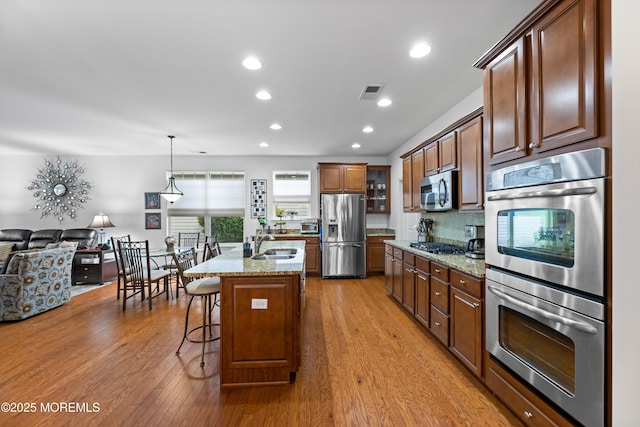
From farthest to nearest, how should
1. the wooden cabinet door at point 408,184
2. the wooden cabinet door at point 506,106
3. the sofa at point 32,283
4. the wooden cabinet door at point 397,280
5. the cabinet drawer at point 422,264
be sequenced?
the wooden cabinet door at point 408,184
the wooden cabinet door at point 397,280
the sofa at point 32,283
the cabinet drawer at point 422,264
the wooden cabinet door at point 506,106

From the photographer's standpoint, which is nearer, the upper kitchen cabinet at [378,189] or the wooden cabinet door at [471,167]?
the wooden cabinet door at [471,167]

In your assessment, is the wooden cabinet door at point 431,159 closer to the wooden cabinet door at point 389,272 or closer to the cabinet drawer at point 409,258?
the cabinet drawer at point 409,258

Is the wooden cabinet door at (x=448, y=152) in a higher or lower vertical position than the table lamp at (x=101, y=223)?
higher

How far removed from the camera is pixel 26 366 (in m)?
2.44

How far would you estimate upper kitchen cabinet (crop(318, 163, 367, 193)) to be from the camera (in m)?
5.89

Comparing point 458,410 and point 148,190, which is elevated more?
point 148,190

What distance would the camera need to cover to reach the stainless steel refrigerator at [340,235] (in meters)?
5.69

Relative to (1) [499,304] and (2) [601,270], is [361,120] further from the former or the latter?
(2) [601,270]

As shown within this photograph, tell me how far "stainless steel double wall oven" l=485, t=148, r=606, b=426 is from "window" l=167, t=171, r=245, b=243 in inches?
220

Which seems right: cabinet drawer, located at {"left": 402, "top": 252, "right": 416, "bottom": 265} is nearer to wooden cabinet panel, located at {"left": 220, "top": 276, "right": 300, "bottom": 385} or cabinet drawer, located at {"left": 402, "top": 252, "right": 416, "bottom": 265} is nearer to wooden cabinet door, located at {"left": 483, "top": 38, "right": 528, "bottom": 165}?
wooden cabinet door, located at {"left": 483, "top": 38, "right": 528, "bottom": 165}

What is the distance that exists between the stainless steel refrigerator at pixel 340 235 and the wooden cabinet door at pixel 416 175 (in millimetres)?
1766

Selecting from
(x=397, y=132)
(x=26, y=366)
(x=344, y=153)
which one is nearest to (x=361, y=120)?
(x=397, y=132)

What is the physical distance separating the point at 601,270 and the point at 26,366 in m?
4.09

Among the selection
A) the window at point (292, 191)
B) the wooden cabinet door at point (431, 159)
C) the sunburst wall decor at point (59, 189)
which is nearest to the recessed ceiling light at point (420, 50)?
Result: the wooden cabinet door at point (431, 159)
